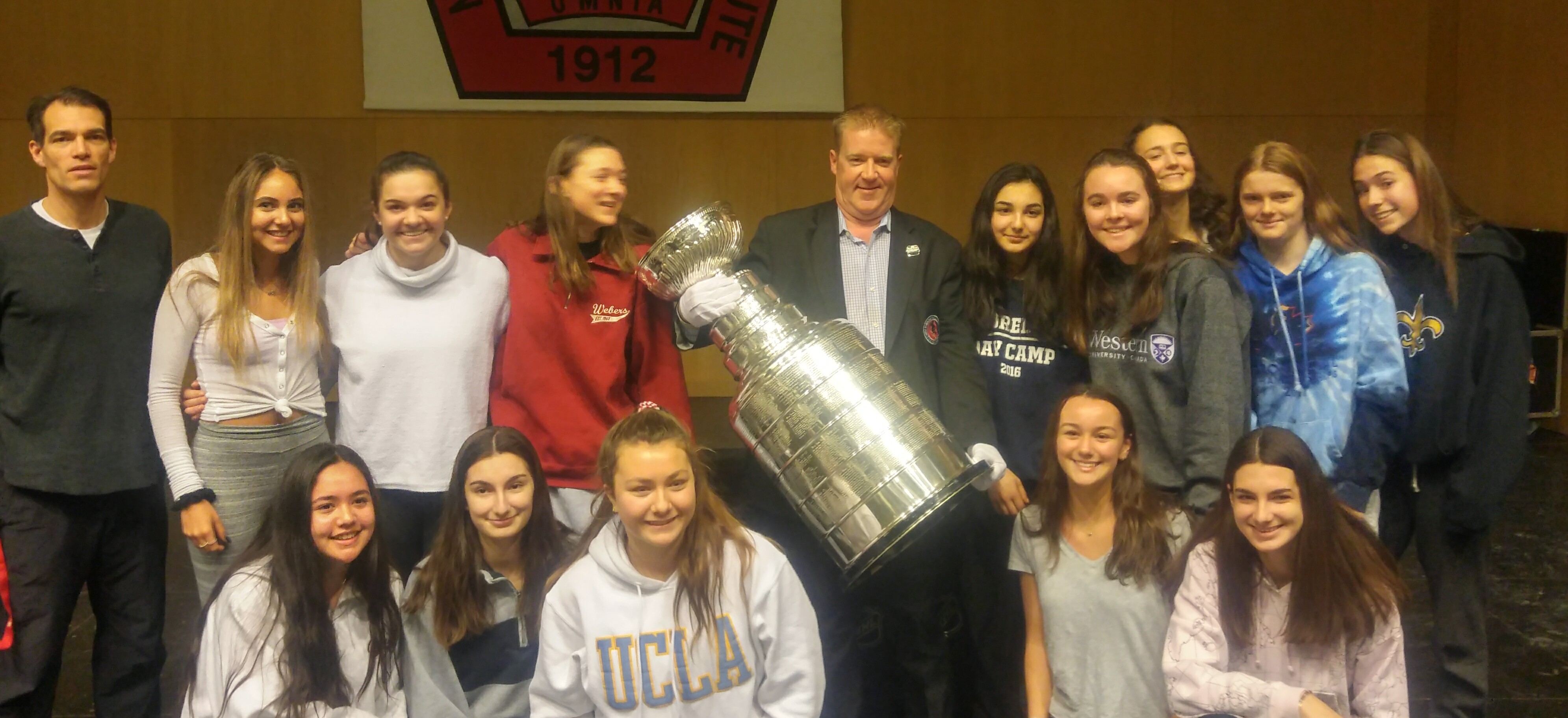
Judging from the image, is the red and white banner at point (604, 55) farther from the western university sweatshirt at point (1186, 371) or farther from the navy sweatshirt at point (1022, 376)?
the western university sweatshirt at point (1186, 371)

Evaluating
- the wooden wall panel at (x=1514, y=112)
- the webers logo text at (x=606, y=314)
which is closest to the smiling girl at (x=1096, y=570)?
the webers logo text at (x=606, y=314)

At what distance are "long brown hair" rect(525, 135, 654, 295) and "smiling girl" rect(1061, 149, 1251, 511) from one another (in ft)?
3.12

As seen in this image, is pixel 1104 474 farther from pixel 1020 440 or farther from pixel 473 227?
pixel 473 227

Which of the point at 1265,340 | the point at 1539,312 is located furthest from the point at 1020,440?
the point at 1539,312

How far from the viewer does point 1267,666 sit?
7.59 ft

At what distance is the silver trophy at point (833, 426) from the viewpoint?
7.25 feet

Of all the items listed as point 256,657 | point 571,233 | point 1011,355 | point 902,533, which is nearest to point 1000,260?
point 1011,355

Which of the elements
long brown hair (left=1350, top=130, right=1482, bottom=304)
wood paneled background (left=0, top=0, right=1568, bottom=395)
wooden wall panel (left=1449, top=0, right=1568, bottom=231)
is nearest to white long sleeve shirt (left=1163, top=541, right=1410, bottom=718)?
long brown hair (left=1350, top=130, right=1482, bottom=304)

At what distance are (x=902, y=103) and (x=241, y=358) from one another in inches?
161

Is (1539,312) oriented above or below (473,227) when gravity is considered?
below

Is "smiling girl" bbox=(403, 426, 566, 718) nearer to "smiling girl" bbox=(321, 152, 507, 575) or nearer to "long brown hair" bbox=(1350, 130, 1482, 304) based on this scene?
"smiling girl" bbox=(321, 152, 507, 575)

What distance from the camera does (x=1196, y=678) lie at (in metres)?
2.26

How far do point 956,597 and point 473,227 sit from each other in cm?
388

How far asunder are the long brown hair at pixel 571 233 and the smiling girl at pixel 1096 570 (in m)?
0.97
